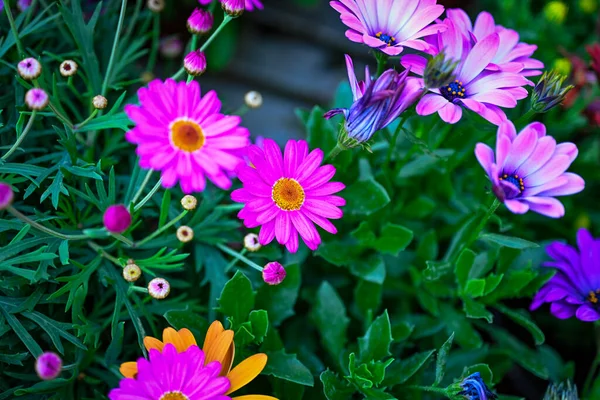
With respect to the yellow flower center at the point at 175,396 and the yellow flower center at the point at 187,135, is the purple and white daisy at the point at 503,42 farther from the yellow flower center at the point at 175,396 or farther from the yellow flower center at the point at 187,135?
the yellow flower center at the point at 175,396

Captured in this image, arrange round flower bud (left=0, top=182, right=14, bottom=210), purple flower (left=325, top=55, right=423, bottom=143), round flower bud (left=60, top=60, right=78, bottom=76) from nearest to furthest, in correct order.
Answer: round flower bud (left=0, top=182, right=14, bottom=210)
purple flower (left=325, top=55, right=423, bottom=143)
round flower bud (left=60, top=60, right=78, bottom=76)

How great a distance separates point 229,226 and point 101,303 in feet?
0.87

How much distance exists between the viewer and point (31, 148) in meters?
1.07

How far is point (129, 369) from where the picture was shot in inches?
32.8

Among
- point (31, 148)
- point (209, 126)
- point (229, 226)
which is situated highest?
point (209, 126)

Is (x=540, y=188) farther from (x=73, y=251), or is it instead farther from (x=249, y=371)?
(x=73, y=251)

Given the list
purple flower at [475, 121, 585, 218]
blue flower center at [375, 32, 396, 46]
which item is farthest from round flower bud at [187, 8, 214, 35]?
purple flower at [475, 121, 585, 218]

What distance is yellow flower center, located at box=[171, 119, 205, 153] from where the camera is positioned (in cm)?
78

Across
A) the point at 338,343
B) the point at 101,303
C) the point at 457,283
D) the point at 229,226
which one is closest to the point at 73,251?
the point at 101,303

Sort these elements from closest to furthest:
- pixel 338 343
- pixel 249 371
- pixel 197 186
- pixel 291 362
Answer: pixel 197 186 < pixel 249 371 < pixel 291 362 < pixel 338 343

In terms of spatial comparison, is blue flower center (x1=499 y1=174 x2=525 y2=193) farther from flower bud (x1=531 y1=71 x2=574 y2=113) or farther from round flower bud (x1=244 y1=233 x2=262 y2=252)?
round flower bud (x1=244 y1=233 x2=262 y2=252)

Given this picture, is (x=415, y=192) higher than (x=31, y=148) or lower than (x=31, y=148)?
lower

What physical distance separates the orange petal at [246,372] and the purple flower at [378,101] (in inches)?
14.5

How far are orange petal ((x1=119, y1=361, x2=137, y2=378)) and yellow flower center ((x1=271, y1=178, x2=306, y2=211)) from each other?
0.31 meters
